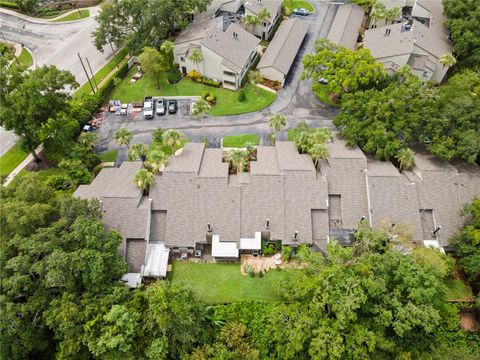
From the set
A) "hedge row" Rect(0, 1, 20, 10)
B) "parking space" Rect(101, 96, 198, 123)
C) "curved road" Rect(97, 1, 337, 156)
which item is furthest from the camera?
"hedge row" Rect(0, 1, 20, 10)

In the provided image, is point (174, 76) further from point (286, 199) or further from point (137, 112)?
point (286, 199)

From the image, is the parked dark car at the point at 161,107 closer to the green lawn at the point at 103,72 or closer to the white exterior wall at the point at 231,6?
the green lawn at the point at 103,72

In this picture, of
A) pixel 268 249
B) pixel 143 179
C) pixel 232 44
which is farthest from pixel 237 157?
pixel 232 44

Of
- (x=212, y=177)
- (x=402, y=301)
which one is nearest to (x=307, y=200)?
(x=212, y=177)

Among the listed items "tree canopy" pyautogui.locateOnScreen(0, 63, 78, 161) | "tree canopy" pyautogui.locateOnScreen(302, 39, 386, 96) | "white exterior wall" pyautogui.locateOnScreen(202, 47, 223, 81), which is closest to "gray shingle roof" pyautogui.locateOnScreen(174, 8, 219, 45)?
"white exterior wall" pyautogui.locateOnScreen(202, 47, 223, 81)

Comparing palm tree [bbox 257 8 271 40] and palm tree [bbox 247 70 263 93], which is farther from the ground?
palm tree [bbox 257 8 271 40]

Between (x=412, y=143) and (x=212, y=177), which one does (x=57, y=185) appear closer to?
(x=212, y=177)

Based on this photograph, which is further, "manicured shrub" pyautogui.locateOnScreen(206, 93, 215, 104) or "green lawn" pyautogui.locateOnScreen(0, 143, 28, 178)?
"manicured shrub" pyautogui.locateOnScreen(206, 93, 215, 104)

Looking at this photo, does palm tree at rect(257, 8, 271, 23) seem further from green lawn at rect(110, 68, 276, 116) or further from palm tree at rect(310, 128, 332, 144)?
palm tree at rect(310, 128, 332, 144)
